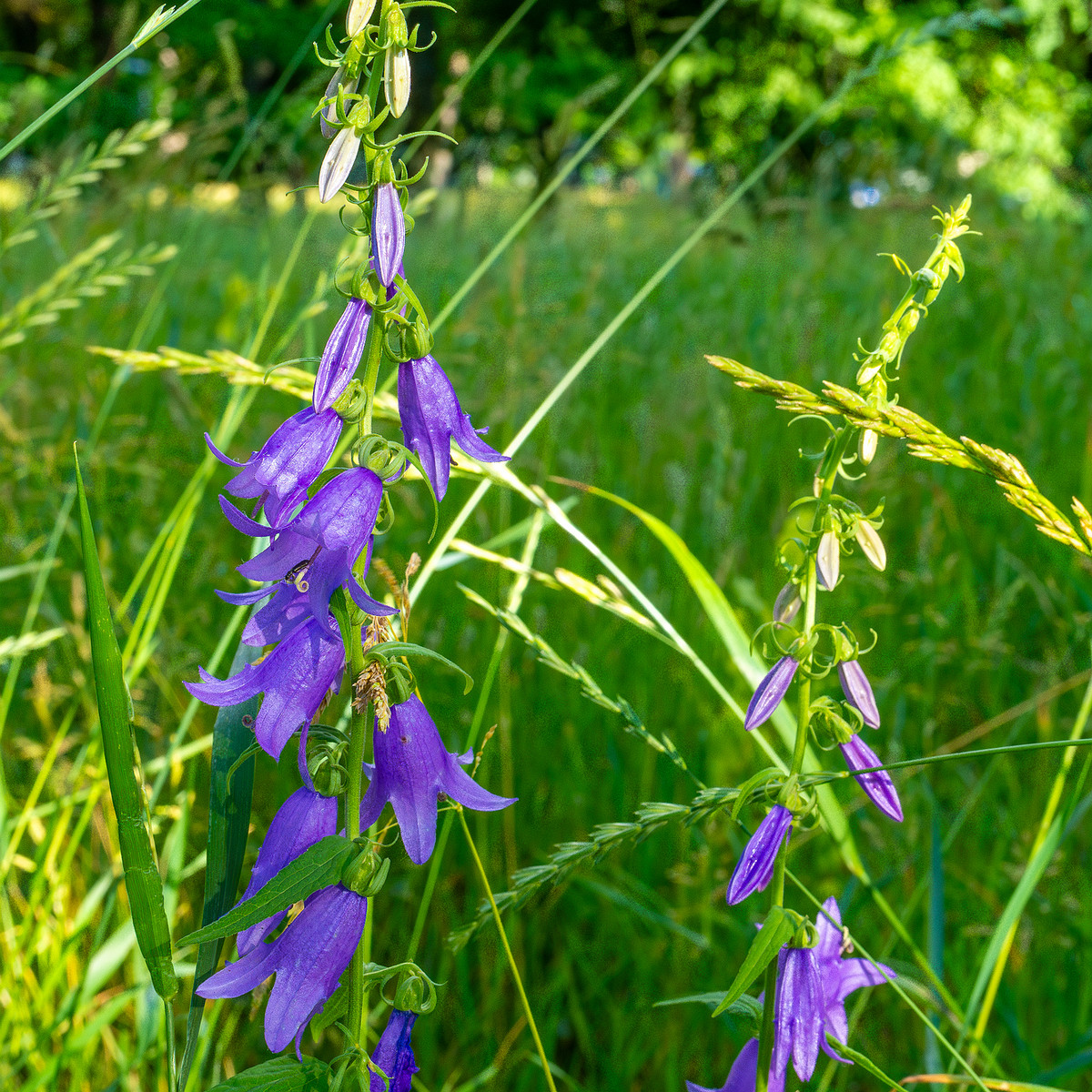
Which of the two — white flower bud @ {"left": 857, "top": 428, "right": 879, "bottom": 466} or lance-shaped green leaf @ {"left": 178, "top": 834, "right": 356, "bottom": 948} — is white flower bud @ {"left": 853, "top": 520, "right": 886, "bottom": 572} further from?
lance-shaped green leaf @ {"left": 178, "top": 834, "right": 356, "bottom": 948}

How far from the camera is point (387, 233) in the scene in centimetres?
66

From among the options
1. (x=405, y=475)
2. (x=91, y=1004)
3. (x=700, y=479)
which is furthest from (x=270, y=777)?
(x=700, y=479)

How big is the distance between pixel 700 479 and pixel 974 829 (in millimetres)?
1456

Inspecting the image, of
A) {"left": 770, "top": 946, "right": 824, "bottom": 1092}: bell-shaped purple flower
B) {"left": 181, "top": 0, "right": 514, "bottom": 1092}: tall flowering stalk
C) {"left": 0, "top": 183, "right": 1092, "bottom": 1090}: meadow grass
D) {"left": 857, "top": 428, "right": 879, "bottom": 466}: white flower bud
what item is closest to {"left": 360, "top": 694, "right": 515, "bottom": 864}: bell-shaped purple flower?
{"left": 181, "top": 0, "right": 514, "bottom": 1092}: tall flowering stalk

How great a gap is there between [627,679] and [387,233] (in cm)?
144

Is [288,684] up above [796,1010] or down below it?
above

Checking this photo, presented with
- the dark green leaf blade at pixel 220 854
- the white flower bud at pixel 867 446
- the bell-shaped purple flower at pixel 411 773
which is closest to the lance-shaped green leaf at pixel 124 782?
the dark green leaf blade at pixel 220 854

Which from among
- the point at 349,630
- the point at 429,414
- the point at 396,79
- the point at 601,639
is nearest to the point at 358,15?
the point at 396,79

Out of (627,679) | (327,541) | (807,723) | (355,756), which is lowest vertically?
(627,679)

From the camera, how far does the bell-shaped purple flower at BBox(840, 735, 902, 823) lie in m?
0.80

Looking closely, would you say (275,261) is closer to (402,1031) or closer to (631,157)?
(402,1031)

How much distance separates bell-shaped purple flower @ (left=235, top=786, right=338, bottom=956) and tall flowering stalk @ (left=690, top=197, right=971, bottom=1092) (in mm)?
286

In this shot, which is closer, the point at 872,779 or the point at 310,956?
the point at 310,956

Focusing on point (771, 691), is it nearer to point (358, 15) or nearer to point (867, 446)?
point (867, 446)
